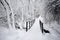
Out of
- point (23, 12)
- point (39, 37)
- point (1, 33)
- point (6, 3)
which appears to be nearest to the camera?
point (39, 37)

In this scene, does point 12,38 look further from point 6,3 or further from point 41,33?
point 6,3

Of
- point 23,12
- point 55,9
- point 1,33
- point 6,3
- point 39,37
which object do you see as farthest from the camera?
point 23,12

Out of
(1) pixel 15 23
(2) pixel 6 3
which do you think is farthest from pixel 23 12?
(2) pixel 6 3

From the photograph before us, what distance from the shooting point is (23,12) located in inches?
81.2

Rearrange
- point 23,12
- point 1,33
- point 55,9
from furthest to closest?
point 23,12 → point 1,33 → point 55,9

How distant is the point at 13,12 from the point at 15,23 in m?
0.30

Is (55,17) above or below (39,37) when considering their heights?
above

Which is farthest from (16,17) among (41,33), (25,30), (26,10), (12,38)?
(41,33)

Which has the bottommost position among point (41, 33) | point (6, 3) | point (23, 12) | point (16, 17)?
point (41, 33)

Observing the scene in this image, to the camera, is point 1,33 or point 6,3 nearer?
point 1,33

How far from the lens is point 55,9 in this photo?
147cm

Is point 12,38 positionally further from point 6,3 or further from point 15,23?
point 6,3

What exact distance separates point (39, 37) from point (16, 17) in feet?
2.83

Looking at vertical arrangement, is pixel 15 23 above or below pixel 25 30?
above
